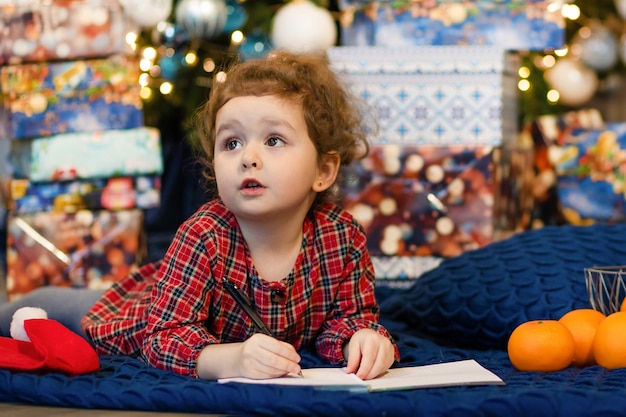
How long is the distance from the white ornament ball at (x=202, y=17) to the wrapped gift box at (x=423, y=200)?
21.1 inches

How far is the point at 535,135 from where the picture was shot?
2.38 m

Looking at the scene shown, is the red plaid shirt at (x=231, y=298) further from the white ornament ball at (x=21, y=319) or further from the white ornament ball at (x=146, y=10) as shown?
the white ornament ball at (x=146, y=10)

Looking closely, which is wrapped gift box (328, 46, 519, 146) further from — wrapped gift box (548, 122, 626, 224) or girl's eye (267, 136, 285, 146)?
girl's eye (267, 136, 285, 146)

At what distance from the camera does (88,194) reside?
2.19 metres

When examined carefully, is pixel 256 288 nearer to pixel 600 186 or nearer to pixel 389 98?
pixel 389 98

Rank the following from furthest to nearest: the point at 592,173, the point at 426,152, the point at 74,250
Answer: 1. the point at 592,173
2. the point at 74,250
3. the point at 426,152

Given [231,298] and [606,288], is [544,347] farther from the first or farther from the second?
[231,298]

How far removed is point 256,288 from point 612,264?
23.7 inches

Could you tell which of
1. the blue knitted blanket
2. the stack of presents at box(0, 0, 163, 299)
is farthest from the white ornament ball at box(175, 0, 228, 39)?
the blue knitted blanket

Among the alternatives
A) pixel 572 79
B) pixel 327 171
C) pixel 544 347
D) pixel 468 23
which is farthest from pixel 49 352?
pixel 572 79

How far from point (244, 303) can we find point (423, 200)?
93 centimetres

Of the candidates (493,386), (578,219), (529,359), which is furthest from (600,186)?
(493,386)

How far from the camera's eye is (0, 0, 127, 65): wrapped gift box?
215 cm

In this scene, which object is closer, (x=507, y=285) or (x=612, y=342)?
(x=612, y=342)
